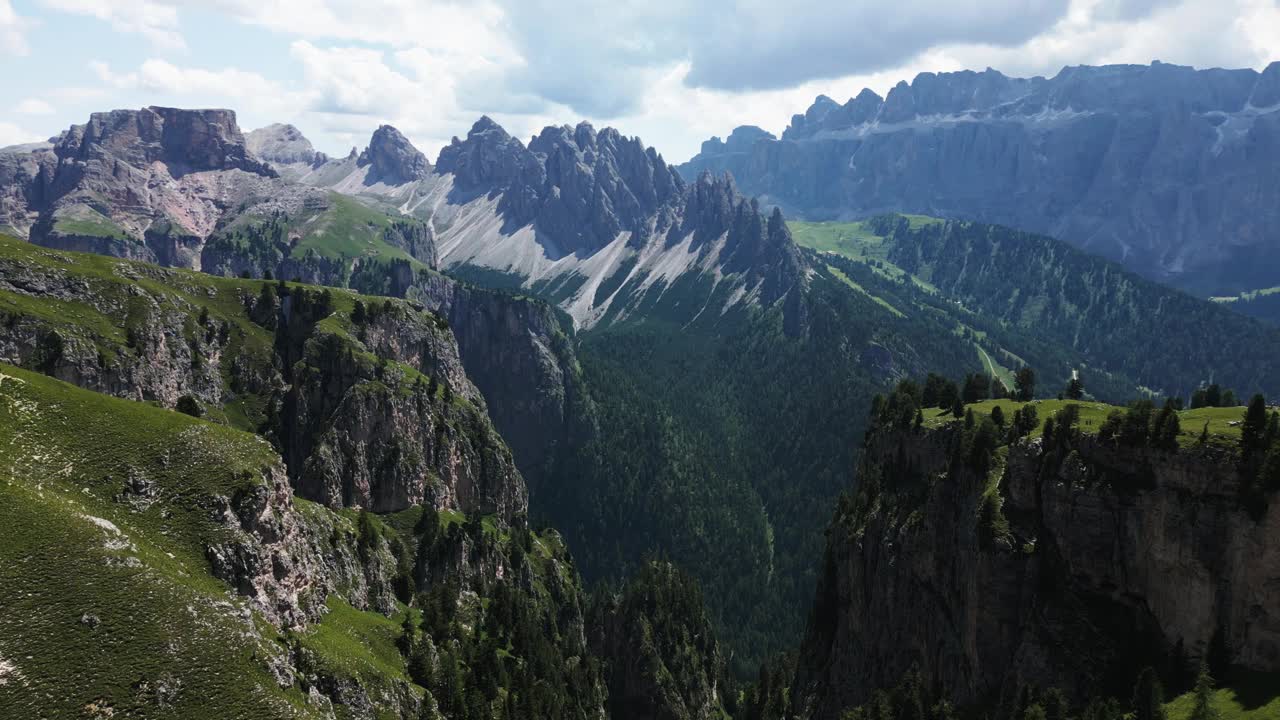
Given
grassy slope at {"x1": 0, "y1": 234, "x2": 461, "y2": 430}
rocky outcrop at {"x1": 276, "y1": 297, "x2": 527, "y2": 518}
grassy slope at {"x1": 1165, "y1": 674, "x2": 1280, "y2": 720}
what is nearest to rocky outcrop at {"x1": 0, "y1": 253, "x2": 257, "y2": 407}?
grassy slope at {"x1": 0, "y1": 234, "x2": 461, "y2": 430}

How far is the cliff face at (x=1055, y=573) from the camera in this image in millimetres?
80562

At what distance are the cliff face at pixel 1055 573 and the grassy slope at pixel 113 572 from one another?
79.9m

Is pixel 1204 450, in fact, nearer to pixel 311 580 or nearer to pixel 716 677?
pixel 311 580

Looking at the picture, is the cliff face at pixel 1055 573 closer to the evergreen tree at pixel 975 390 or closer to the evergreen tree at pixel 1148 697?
the evergreen tree at pixel 1148 697

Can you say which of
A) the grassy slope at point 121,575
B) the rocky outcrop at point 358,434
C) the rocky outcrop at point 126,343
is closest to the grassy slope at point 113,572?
the grassy slope at point 121,575

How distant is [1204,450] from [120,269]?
193435 mm

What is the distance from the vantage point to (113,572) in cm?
7994

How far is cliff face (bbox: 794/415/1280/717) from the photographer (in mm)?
80562

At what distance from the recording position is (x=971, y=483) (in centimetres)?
10831

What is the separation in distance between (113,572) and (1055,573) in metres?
101

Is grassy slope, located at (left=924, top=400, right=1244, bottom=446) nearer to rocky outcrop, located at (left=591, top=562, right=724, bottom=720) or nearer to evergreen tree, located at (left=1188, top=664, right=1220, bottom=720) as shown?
evergreen tree, located at (left=1188, top=664, right=1220, bottom=720)

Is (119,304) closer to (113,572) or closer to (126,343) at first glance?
(126,343)

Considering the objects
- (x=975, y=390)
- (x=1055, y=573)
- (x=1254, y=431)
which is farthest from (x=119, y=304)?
(x=1254, y=431)

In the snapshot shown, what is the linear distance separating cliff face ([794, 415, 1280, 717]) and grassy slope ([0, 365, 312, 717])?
262ft
